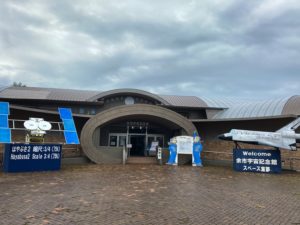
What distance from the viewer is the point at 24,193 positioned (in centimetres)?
955

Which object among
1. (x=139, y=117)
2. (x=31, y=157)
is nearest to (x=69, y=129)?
(x=31, y=157)

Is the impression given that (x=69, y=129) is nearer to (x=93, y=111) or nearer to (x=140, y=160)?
(x=140, y=160)

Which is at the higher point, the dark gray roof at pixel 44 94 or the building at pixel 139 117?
the dark gray roof at pixel 44 94

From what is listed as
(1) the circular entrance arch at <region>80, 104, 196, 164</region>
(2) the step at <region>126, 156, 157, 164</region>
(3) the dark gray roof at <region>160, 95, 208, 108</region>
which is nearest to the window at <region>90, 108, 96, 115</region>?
(1) the circular entrance arch at <region>80, 104, 196, 164</region>

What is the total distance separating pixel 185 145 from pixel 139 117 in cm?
497

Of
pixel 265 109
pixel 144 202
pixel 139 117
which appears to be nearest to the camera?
pixel 144 202

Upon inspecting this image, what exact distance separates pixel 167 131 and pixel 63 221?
22.4 m

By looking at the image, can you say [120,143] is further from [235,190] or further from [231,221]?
[231,221]

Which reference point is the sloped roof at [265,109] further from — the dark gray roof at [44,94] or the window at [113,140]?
the dark gray roof at [44,94]

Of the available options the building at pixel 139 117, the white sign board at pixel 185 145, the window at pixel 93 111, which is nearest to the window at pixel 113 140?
the building at pixel 139 117

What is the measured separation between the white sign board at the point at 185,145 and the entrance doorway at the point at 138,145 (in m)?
6.80

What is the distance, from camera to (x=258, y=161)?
18078mm

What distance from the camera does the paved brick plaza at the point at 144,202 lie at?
683 cm

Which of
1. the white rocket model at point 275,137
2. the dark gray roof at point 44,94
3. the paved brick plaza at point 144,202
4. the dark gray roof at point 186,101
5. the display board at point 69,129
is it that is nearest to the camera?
the paved brick plaza at point 144,202
